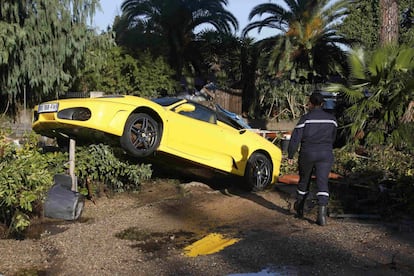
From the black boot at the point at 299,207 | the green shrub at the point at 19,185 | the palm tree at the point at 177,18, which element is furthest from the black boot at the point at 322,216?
the palm tree at the point at 177,18

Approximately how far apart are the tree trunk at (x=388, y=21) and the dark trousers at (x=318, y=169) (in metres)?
8.99

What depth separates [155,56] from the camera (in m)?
25.7

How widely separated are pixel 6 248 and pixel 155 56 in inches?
805

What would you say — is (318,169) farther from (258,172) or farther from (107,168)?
(107,168)

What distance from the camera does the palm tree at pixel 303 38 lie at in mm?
27531

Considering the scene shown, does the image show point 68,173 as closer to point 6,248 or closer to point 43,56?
point 6,248

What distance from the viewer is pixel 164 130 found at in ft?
27.9

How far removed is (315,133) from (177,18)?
20.8 meters

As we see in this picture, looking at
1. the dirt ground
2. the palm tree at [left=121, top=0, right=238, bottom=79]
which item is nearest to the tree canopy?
the palm tree at [left=121, top=0, right=238, bottom=79]

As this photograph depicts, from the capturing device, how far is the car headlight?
785cm

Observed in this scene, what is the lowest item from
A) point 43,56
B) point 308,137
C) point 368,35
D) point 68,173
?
point 68,173

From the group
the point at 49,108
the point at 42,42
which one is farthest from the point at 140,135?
the point at 42,42

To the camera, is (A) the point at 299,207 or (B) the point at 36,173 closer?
(B) the point at 36,173

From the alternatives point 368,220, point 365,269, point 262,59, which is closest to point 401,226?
point 368,220
